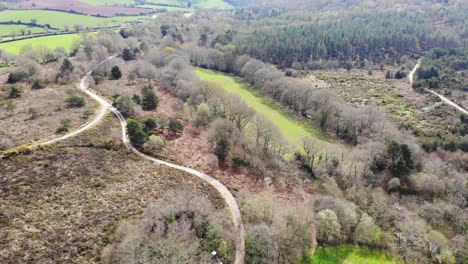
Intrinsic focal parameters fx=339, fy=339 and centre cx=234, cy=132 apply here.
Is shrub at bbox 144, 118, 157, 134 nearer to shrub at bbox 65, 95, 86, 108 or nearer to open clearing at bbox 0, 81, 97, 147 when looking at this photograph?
open clearing at bbox 0, 81, 97, 147

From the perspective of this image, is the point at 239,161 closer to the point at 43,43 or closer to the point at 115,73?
the point at 115,73

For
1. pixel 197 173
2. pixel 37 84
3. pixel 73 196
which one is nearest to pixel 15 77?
pixel 37 84

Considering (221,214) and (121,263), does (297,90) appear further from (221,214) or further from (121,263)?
(121,263)

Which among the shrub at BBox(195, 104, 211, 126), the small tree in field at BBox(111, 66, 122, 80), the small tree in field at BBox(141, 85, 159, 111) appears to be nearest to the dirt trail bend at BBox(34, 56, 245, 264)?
the small tree in field at BBox(141, 85, 159, 111)

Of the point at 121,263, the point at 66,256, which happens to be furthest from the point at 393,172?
the point at 66,256

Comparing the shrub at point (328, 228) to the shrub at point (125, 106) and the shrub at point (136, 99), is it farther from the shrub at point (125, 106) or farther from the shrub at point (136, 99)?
the shrub at point (136, 99)

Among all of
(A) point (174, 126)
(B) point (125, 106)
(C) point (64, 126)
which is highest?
(B) point (125, 106)

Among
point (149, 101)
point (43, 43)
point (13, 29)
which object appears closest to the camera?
point (149, 101)
